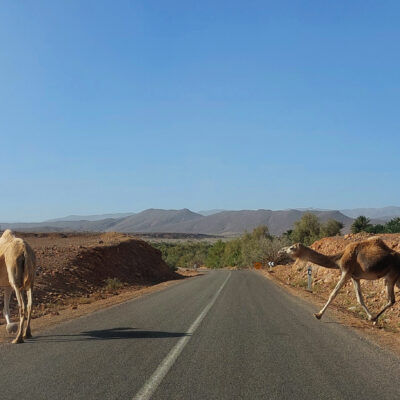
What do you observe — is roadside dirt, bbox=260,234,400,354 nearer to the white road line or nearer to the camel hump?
the white road line

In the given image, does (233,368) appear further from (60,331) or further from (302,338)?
(60,331)

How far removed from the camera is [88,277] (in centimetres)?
2711

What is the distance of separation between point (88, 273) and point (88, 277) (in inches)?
25.3

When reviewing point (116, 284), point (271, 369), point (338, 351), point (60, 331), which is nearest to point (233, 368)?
point (271, 369)

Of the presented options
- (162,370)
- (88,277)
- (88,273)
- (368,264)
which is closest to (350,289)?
(368,264)

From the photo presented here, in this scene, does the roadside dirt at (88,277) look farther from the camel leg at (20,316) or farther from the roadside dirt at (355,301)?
the roadside dirt at (355,301)

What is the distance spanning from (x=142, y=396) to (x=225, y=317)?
7162mm

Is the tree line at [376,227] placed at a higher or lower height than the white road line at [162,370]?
higher

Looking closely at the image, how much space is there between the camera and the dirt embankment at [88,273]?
19.9 metres

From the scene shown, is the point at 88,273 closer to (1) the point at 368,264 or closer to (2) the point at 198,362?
(1) the point at 368,264

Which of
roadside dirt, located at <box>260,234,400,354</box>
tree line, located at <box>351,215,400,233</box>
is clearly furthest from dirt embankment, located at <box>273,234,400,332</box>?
tree line, located at <box>351,215,400,233</box>

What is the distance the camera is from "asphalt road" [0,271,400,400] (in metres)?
6.05

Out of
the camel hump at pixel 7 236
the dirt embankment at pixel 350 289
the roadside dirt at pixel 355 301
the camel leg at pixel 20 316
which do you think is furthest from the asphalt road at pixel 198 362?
the dirt embankment at pixel 350 289

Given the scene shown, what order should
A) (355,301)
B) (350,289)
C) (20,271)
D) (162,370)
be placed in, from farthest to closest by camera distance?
(350,289), (355,301), (20,271), (162,370)
